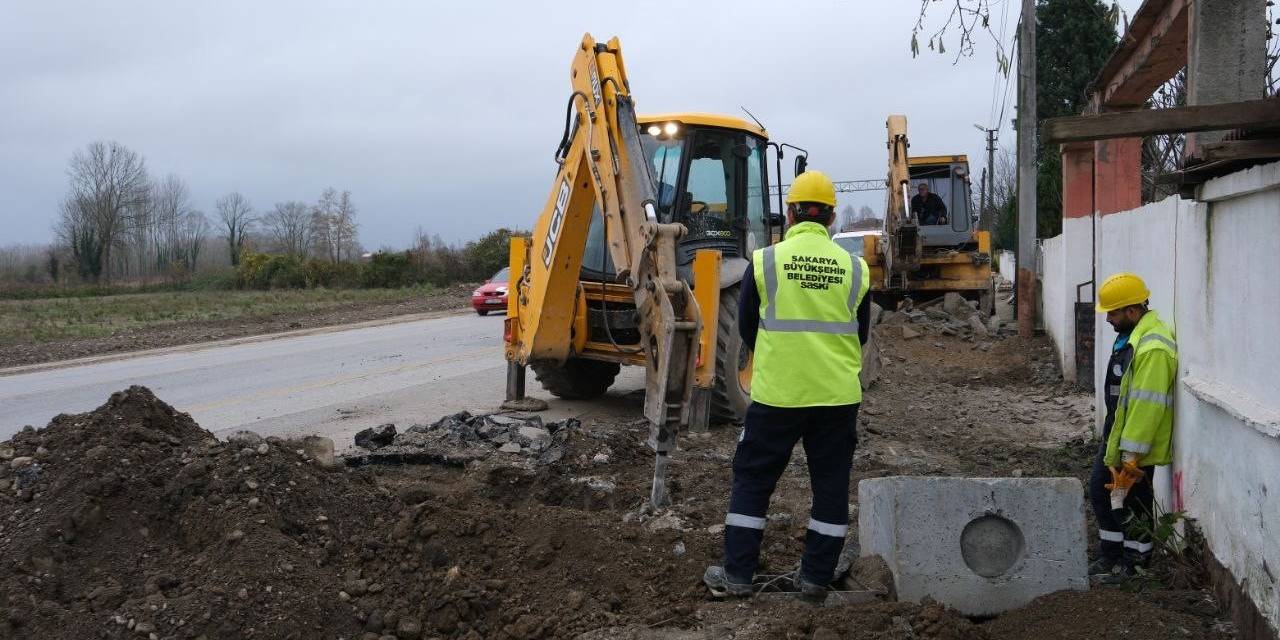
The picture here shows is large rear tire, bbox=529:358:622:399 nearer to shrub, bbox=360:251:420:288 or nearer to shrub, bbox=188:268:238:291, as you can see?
shrub, bbox=360:251:420:288

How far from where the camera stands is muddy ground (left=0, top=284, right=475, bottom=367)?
722 inches

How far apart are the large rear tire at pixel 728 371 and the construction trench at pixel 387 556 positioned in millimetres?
1978

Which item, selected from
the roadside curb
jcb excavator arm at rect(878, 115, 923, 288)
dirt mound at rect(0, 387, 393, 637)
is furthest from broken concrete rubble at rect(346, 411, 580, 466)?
jcb excavator arm at rect(878, 115, 923, 288)

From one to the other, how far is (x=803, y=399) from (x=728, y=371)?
4325 mm

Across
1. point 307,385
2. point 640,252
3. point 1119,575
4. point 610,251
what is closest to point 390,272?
point 307,385

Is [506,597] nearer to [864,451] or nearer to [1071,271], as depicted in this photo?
[864,451]

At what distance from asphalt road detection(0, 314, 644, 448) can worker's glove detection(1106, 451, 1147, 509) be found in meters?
5.78

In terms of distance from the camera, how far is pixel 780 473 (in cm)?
476

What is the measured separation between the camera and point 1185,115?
402 centimetres

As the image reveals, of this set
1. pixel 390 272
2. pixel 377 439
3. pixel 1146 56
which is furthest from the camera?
pixel 390 272

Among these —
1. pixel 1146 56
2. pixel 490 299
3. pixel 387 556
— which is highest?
pixel 1146 56

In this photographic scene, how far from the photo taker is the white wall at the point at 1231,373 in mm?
3805

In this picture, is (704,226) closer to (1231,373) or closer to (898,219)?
(1231,373)

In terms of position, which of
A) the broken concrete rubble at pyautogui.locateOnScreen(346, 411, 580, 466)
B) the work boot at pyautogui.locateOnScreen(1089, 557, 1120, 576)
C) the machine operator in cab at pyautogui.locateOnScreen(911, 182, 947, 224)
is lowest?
the work boot at pyautogui.locateOnScreen(1089, 557, 1120, 576)
